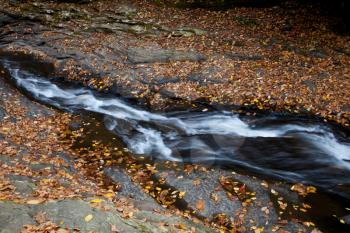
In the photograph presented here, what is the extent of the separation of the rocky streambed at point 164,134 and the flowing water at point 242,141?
0.13 feet

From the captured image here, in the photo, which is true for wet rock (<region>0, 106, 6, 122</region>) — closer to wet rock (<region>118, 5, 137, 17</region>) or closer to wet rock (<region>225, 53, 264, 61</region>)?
wet rock (<region>225, 53, 264, 61</region>)

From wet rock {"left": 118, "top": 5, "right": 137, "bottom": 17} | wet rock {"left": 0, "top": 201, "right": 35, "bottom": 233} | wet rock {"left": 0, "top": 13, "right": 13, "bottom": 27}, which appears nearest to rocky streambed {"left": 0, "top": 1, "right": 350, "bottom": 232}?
wet rock {"left": 0, "top": 201, "right": 35, "bottom": 233}

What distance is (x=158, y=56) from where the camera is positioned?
14.4 metres

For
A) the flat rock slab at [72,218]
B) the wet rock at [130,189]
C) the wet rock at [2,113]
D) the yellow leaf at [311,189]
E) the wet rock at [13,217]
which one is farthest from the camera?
the wet rock at [2,113]

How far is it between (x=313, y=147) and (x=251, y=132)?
5.89 feet

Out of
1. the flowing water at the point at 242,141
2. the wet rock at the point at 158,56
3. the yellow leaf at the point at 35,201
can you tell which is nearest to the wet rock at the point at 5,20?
the wet rock at the point at 158,56

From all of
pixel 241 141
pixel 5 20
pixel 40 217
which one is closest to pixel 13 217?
pixel 40 217

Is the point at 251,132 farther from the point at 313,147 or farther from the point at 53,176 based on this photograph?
the point at 53,176

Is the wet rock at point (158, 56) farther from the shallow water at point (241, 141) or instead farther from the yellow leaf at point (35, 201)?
the yellow leaf at point (35, 201)

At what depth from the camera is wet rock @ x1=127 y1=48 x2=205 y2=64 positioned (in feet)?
46.2

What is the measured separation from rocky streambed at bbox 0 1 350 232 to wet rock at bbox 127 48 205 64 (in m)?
0.08

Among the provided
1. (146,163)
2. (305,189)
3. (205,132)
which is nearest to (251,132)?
(205,132)

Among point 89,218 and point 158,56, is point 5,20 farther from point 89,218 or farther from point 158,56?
Answer: point 89,218

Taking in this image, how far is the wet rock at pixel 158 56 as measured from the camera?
1409cm
